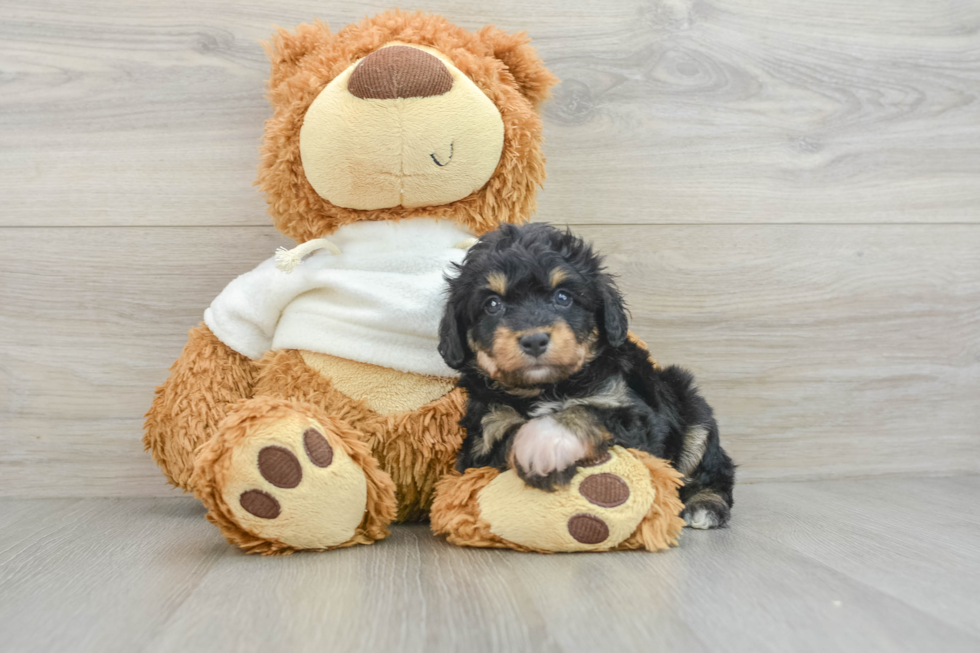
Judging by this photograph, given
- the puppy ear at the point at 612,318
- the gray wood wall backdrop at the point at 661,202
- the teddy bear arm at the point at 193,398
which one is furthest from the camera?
the gray wood wall backdrop at the point at 661,202

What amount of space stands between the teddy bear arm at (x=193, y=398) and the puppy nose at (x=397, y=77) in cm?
66

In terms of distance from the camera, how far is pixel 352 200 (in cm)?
165

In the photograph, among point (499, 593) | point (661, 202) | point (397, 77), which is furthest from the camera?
point (661, 202)

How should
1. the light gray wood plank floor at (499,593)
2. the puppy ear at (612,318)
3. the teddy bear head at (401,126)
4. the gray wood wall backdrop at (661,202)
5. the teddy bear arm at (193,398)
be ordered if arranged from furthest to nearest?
the gray wood wall backdrop at (661,202) < the teddy bear arm at (193,398) < the teddy bear head at (401,126) < the puppy ear at (612,318) < the light gray wood plank floor at (499,593)

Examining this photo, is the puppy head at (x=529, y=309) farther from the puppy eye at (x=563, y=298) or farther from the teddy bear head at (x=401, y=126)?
the teddy bear head at (x=401, y=126)

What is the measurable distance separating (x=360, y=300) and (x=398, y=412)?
0.25 meters

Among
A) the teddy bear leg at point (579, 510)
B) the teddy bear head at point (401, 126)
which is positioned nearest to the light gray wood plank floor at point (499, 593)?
the teddy bear leg at point (579, 510)

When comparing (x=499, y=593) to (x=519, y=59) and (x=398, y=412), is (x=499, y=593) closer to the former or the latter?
(x=398, y=412)

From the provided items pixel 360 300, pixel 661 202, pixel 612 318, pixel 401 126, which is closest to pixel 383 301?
pixel 360 300

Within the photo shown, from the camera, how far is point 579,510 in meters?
1.37

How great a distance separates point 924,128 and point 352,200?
5.33 feet

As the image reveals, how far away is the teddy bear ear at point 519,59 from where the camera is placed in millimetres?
1748

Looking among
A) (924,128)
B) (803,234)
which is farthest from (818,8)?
(803,234)

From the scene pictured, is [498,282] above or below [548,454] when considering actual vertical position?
above
